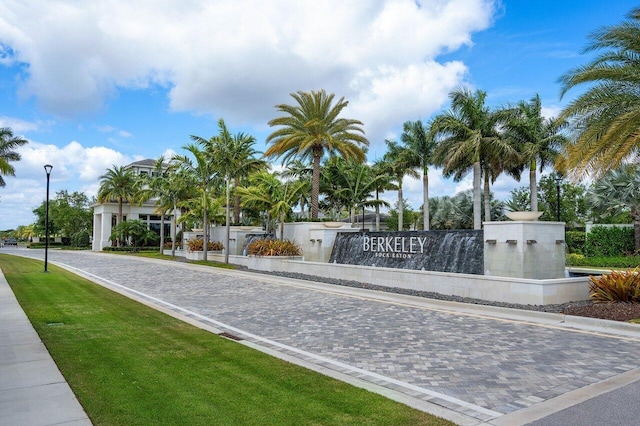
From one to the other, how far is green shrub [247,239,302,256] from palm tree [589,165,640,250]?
2083 centimetres

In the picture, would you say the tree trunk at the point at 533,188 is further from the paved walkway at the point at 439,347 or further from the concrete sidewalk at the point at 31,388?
the concrete sidewalk at the point at 31,388

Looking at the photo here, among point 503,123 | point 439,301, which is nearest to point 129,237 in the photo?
point 503,123

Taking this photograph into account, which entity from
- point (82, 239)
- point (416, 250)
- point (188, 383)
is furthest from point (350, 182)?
point (82, 239)

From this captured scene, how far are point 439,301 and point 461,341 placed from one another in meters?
5.08

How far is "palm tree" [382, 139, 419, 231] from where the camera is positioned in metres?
44.7

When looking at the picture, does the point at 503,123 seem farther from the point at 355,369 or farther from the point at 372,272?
the point at 355,369

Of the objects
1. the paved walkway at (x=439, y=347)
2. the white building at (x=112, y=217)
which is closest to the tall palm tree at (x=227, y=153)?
the paved walkway at (x=439, y=347)

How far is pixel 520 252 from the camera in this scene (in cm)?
1549

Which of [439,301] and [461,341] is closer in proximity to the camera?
[461,341]

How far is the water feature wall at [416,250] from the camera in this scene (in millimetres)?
18119

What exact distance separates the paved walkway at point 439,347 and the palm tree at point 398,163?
3047 centimetres

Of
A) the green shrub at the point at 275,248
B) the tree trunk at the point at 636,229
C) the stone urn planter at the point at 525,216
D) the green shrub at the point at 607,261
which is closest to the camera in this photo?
the stone urn planter at the point at 525,216

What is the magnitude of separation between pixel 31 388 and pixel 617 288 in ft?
43.4

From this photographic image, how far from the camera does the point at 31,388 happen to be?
19.2ft
